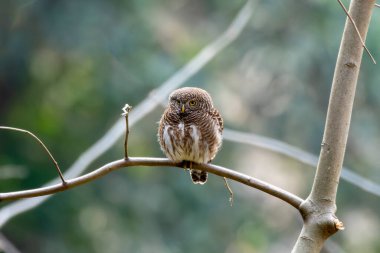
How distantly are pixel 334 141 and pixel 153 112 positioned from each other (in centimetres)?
619

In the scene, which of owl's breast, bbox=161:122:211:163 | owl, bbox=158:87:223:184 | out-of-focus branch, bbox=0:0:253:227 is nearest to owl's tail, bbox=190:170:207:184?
owl, bbox=158:87:223:184

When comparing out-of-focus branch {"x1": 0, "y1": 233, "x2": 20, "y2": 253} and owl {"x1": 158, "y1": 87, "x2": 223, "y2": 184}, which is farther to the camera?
out-of-focus branch {"x1": 0, "y1": 233, "x2": 20, "y2": 253}

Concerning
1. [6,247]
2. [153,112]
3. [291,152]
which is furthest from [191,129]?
[153,112]

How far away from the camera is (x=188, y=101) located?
360cm

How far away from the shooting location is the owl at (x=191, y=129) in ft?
11.1

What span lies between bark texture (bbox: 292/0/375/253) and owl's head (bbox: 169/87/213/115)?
1162 millimetres

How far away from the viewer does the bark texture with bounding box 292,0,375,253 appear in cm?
248

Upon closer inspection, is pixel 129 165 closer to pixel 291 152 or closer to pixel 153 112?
pixel 291 152

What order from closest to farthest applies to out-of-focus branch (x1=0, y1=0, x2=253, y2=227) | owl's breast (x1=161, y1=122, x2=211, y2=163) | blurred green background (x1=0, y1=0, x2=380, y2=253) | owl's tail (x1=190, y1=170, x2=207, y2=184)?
owl's breast (x1=161, y1=122, x2=211, y2=163) < owl's tail (x1=190, y1=170, x2=207, y2=184) < out-of-focus branch (x1=0, y1=0, x2=253, y2=227) < blurred green background (x1=0, y1=0, x2=380, y2=253)

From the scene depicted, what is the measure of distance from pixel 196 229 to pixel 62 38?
2859mm

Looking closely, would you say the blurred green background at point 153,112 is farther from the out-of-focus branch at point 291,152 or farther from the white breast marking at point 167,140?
the white breast marking at point 167,140

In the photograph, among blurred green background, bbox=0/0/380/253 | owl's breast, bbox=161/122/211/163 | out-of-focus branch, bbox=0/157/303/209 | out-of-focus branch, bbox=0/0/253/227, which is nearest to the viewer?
out-of-focus branch, bbox=0/157/303/209

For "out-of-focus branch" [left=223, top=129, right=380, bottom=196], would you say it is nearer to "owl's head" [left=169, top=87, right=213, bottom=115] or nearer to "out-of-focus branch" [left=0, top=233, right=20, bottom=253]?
"owl's head" [left=169, top=87, right=213, bottom=115]

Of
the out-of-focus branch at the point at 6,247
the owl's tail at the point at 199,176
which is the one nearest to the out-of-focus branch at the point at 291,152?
the owl's tail at the point at 199,176
